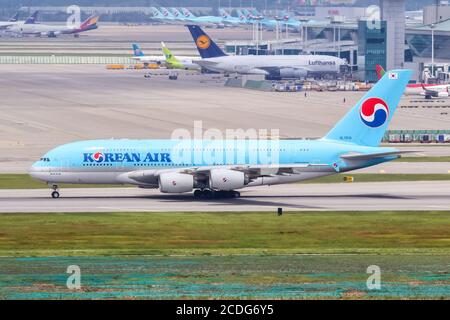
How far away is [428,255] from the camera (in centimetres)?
4825

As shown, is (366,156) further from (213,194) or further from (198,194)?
(198,194)

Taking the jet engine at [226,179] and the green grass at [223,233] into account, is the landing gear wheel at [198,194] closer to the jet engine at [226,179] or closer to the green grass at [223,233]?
the jet engine at [226,179]

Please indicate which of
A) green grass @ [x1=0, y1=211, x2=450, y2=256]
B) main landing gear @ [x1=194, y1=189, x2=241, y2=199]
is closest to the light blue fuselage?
main landing gear @ [x1=194, y1=189, x2=241, y2=199]

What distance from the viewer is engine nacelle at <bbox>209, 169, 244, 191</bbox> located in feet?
235

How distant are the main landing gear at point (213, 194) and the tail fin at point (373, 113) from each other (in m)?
7.76

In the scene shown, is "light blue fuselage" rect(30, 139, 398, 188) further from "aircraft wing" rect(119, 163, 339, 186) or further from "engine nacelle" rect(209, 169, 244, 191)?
"engine nacelle" rect(209, 169, 244, 191)

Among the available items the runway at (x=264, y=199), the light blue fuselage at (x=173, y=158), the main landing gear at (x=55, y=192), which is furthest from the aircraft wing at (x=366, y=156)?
the main landing gear at (x=55, y=192)

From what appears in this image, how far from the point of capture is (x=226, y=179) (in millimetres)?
71688

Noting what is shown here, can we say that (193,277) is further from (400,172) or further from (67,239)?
(400,172)

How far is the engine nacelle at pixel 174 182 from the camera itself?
7125 cm

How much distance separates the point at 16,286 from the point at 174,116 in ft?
330

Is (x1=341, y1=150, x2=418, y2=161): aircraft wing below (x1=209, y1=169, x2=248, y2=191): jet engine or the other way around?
the other way around

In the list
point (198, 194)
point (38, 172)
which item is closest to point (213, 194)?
point (198, 194)

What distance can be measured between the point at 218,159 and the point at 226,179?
2538 millimetres
